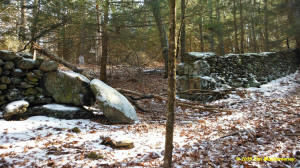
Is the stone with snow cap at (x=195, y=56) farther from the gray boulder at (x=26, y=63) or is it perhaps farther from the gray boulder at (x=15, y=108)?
the gray boulder at (x=15, y=108)

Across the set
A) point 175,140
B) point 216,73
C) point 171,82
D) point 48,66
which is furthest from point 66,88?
point 216,73

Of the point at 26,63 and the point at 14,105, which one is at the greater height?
the point at 26,63

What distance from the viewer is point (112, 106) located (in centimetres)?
558

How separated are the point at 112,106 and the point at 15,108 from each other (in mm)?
2625

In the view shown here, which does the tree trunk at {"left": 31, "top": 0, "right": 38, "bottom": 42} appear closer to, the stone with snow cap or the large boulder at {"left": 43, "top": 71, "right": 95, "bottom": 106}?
the large boulder at {"left": 43, "top": 71, "right": 95, "bottom": 106}

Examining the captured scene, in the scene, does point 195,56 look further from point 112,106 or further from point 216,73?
point 112,106

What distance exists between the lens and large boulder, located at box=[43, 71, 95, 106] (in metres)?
5.88

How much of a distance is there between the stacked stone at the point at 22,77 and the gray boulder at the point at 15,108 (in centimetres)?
34

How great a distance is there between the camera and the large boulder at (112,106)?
5586 millimetres

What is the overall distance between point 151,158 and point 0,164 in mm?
2477

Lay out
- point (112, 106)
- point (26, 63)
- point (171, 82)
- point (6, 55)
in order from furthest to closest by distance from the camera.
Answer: point (26, 63)
point (112, 106)
point (6, 55)
point (171, 82)

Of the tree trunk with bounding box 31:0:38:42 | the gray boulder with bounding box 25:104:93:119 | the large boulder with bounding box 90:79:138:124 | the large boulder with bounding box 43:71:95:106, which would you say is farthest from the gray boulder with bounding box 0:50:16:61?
the large boulder with bounding box 90:79:138:124

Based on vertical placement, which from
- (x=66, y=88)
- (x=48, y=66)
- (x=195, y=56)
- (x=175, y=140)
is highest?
(x=195, y=56)

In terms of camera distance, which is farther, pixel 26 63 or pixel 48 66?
pixel 48 66
